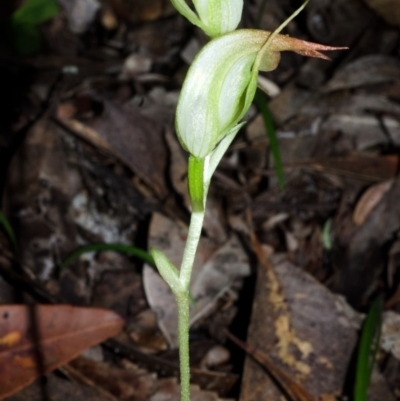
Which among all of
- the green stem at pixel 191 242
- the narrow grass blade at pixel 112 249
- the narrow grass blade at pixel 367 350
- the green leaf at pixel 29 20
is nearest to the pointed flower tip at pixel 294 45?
the green stem at pixel 191 242

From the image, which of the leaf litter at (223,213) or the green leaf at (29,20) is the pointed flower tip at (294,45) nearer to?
the leaf litter at (223,213)

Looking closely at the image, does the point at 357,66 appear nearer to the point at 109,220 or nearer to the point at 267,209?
the point at 267,209

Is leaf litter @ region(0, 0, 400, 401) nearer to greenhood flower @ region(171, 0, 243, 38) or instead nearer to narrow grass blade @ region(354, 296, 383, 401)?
narrow grass blade @ region(354, 296, 383, 401)

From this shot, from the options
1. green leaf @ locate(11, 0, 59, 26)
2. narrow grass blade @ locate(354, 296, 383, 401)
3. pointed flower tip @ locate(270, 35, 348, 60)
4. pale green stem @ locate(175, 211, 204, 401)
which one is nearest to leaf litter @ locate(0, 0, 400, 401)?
narrow grass blade @ locate(354, 296, 383, 401)

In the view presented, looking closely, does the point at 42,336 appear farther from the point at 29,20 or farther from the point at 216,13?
the point at 29,20

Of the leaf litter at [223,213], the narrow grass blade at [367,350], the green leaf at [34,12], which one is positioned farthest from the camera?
the green leaf at [34,12]

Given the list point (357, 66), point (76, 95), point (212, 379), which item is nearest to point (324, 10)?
point (357, 66)

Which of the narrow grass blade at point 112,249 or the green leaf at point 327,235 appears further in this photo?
the green leaf at point 327,235
